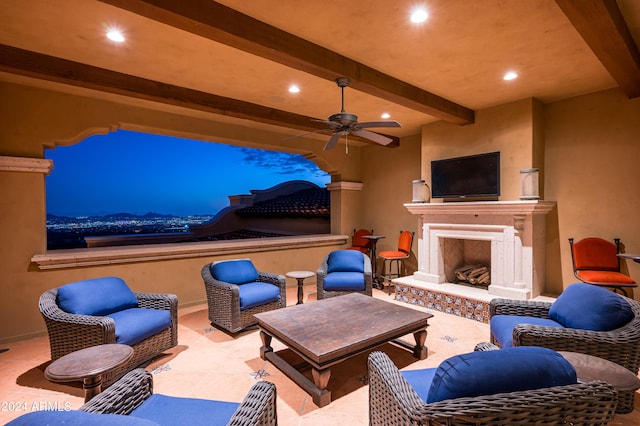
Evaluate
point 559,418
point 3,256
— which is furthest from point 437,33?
point 3,256

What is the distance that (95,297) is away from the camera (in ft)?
8.31

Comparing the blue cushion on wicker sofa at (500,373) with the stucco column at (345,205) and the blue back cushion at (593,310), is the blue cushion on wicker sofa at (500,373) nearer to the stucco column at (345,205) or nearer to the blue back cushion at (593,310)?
the blue back cushion at (593,310)

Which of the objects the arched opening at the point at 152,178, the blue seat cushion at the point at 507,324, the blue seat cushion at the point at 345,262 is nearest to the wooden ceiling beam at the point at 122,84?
the blue seat cushion at the point at 345,262

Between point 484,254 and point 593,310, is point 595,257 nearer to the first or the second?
point 484,254

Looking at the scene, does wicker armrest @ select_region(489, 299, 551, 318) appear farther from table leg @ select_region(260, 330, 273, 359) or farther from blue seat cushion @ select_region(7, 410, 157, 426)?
blue seat cushion @ select_region(7, 410, 157, 426)

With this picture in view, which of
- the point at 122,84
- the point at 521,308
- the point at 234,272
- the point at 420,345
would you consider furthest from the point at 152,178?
the point at 521,308

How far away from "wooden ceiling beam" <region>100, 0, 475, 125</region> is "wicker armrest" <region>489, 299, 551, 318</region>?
229 centimetres

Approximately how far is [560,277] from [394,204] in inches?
109

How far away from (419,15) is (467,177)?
2.72 meters

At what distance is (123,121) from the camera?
384 cm

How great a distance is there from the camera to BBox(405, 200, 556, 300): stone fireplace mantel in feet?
12.3

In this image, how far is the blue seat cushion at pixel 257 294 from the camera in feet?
10.7

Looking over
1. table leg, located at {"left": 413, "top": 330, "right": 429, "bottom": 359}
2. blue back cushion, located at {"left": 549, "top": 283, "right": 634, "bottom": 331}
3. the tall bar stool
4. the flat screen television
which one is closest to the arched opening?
the tall bar stool

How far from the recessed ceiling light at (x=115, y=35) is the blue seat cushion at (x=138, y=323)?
7.44ft
